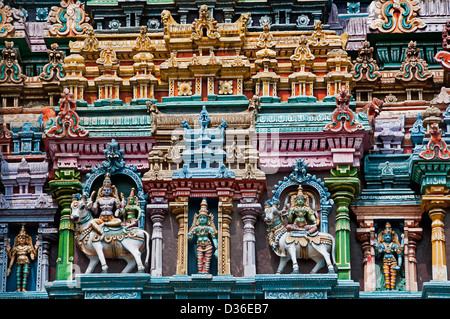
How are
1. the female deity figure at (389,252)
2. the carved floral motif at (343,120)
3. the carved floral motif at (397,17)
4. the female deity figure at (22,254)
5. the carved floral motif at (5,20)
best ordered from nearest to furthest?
the female deity figure at (389,252)
the female deity figure at (22,254)
the carved floral motif at (343,120)
the carved floral motif at (397,17)
the carved floral motif at (5,20)

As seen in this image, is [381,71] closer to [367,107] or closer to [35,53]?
[367,107]

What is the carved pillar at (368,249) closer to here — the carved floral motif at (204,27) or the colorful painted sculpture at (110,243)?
the colorful painted sculpture at (110,243)

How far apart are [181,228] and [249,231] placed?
4.21 ft

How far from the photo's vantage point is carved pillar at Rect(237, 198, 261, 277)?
3406 centimetres

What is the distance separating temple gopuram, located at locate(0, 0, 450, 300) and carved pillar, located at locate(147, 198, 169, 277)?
3cm

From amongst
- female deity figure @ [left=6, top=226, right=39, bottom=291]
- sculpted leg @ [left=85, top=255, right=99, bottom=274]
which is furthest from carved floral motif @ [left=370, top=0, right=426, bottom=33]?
female deity figure @ [left=6, top=226, right=39, bottom=291]

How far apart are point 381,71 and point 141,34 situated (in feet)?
16.7

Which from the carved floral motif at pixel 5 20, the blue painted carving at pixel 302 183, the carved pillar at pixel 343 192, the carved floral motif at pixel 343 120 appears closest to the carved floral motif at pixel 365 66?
the carved floral motif at pixel 343 120

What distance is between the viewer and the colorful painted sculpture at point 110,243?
34188 millimetres

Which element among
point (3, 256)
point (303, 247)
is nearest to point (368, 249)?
point (303, 247)

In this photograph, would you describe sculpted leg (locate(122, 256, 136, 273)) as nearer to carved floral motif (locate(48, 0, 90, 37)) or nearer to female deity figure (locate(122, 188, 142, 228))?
female deity figure (locate(122, 188, 142, 228))

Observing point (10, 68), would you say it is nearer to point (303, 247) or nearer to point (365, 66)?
point (365, 66)

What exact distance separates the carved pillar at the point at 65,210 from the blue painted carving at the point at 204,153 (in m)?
2.01
